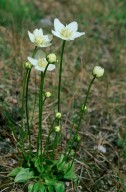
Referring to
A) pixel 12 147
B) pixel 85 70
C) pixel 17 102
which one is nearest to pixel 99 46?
pixel 85 70

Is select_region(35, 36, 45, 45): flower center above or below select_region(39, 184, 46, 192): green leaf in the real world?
above

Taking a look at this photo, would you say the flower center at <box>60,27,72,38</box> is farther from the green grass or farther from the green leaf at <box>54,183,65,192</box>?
the green grass

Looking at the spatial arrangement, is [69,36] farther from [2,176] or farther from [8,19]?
[8,19]

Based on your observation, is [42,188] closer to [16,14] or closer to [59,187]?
[59,187]

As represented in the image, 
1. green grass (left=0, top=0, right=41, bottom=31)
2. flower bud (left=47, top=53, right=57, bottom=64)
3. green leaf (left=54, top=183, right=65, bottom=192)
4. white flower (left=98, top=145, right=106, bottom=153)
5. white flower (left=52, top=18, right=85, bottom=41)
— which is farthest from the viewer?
green grass (left=0, top=0, right=41, bottom=31)

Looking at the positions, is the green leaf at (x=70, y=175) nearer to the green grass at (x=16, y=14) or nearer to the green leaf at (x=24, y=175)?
the green leaf at (x=24, y=175)

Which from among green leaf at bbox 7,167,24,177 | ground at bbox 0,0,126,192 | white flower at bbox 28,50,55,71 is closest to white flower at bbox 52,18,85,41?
white flower at bbox 28,50,55,71
